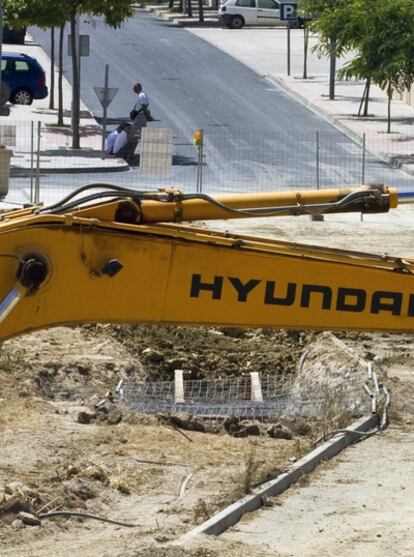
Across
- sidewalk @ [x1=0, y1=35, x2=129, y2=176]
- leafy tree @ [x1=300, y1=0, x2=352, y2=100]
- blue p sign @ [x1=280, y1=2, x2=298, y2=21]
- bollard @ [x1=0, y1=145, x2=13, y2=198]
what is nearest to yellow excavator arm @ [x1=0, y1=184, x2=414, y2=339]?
bollard @ [x1=0, y1=145, x2=13, y2=198]

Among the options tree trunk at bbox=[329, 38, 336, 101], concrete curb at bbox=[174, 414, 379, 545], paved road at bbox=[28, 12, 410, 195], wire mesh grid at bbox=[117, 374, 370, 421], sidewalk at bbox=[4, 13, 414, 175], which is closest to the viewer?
concrete curb at bbox=[174, 414, 379, 545]

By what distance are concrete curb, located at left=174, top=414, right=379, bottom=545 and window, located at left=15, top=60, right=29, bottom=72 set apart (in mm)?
31611

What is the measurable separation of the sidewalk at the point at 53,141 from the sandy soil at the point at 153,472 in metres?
15.6

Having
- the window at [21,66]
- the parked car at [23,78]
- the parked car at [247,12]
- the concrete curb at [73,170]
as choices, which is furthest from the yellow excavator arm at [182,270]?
the parked car at [247,12]

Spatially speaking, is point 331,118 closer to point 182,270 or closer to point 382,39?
point 382,39

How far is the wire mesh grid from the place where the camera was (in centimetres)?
1602

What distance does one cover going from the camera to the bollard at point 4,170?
32.1 m

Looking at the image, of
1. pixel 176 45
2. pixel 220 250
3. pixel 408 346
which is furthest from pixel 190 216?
pixel 176 45

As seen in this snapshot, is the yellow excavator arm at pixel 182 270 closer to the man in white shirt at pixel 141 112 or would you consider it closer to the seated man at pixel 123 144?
the seated man at pixel 123 144

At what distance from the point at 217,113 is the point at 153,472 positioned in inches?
1259

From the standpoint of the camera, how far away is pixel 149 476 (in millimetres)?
13773

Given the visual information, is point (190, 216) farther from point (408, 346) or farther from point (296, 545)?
point (408, 346)

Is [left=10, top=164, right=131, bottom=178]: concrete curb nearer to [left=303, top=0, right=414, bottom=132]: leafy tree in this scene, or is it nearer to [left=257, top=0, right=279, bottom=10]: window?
[left=303, top=0, right=414, bottom=132]: leafy tree

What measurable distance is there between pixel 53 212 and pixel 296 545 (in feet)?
9.91
